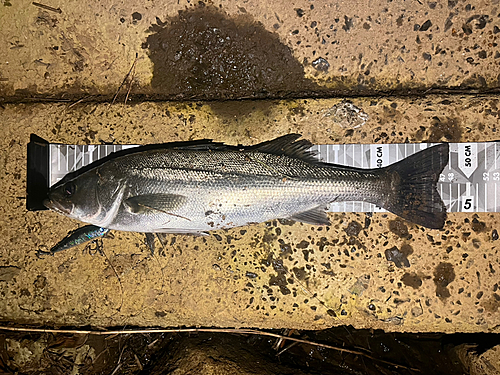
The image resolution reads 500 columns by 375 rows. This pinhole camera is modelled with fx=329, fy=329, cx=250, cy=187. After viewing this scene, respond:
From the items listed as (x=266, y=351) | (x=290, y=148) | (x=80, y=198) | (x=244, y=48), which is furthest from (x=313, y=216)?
(x=80, y=198)

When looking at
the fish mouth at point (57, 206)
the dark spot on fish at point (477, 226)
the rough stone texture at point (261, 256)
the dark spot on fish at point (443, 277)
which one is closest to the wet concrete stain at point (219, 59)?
the rough stone texture at point (261, 256)

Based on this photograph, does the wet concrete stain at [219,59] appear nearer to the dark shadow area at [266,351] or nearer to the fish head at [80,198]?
the fish head at [80,198]

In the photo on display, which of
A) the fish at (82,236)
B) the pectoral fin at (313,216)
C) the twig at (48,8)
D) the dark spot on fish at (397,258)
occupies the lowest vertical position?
the dark spot on fish at (397,258)

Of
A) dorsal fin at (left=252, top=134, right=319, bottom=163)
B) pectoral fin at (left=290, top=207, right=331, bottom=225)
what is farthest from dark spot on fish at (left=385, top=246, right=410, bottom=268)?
dorsal fin at (left=252, top=134, right=319, bottom=163)

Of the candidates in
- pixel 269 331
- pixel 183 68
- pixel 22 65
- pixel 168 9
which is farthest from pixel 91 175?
pixel 269 331

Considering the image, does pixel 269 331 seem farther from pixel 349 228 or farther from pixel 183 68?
pixel 183 68

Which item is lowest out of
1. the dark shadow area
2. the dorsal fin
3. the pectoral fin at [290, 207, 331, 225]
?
the dark shadow area

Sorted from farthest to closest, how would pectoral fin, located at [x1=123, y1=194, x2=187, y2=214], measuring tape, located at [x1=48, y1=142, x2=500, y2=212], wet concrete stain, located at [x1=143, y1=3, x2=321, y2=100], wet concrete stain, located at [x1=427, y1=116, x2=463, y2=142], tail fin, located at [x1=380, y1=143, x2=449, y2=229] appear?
wet concrete stain, located at [x1=143, y1=3, x2=321, y2=100]
wet concrete stain, located at [x1=427, y1=116, x2=463, y2=142]
measuring tape, located at [x1=48, y1=142, x2=500, y2=212]
tail fin, located at [x1=380, y1=143, x2=449, y2=229]
pectoral fin, located at [x1=123, y1=194, x2=187, y2=214]

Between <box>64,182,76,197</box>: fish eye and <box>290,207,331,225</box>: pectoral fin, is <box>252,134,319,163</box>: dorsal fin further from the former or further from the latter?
<box>64,182,76,197</box>: fish eye
